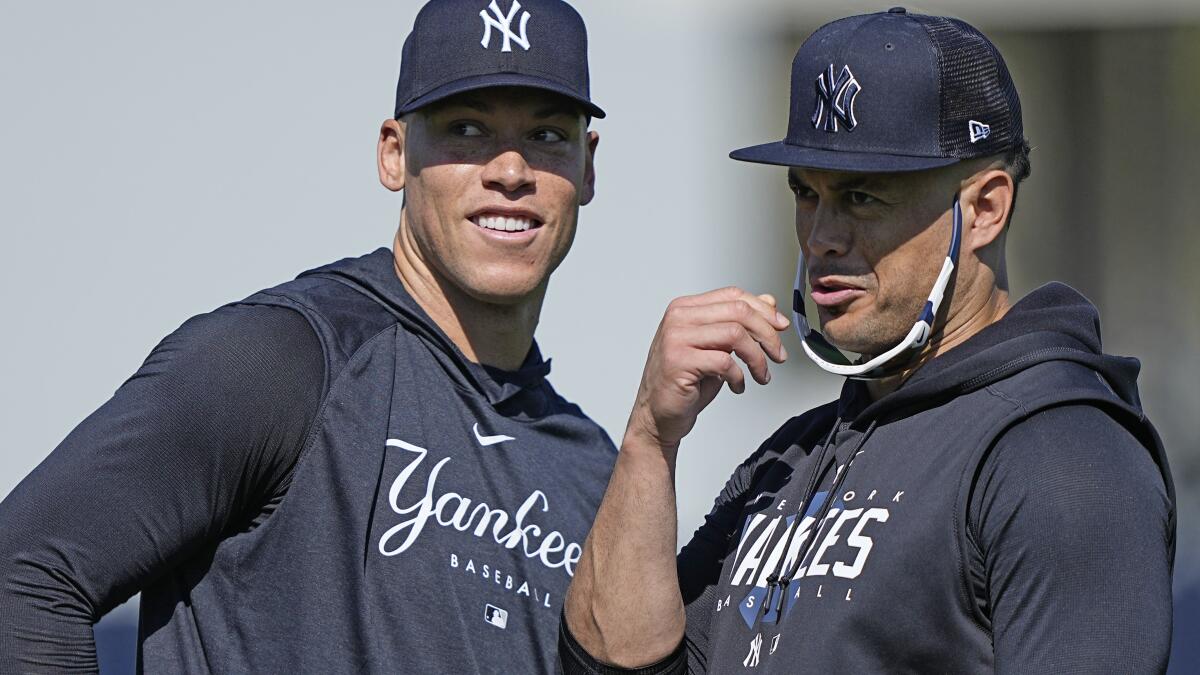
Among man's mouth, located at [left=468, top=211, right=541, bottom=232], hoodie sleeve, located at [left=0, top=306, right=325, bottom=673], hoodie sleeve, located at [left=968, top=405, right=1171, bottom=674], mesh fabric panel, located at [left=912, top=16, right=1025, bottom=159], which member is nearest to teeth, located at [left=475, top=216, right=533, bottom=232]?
man's mouth, located at [left=468, top=211, right=541, bottom=232]

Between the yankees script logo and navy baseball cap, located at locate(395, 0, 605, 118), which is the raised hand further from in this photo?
navy baseball cap, located at locate(395, 0, 605, 118)

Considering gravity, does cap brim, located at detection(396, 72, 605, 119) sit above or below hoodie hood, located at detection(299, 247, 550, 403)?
above

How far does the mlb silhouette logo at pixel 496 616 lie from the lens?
227 cm

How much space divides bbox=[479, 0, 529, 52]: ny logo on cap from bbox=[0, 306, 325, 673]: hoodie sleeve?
0.64 meters

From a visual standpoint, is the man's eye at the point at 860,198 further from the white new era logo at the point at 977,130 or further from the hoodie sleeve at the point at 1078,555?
the hoodie sleeve at the point at 1078,555

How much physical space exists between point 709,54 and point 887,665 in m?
3.13

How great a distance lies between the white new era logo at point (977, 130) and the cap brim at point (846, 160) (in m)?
0.04

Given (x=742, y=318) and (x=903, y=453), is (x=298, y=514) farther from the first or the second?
(x=903, y=453)

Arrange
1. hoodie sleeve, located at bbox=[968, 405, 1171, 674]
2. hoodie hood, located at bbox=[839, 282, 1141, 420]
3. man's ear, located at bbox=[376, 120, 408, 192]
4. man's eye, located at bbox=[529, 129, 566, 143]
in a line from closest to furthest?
hoodie sleeve, located at bbox=[968, 405, 1171, 674], hoodie hood, located at bbox=[839, 282, 1141, 420], man's eye, located at bbox=[529, 129, 566, 143], man's ear, located at bbox=[376, 120, 408, 192]

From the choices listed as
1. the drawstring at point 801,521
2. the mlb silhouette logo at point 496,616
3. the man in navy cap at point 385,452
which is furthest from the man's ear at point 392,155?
the drawstring at point 801,521

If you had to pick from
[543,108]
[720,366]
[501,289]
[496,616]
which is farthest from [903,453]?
[543,108]

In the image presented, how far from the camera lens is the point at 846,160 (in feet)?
6.25

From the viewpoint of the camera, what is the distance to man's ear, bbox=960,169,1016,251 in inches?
75.8

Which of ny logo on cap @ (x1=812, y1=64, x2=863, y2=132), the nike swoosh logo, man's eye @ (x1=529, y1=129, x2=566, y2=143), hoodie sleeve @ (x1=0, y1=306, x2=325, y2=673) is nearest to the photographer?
ny logo on cap @ (x1=812, y1=64, x2=863, y2=132)
